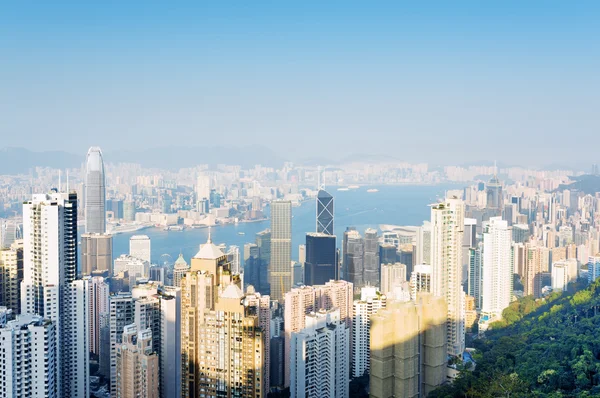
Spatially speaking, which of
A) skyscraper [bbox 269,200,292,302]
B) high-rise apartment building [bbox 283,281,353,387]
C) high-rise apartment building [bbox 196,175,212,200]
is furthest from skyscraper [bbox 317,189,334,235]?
high-rise apartment building [bbox 283,281,353,387]

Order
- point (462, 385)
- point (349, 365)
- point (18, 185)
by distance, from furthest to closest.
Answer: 1. point (18, 185)
2. point (349, 365)
3. point (462, 385)

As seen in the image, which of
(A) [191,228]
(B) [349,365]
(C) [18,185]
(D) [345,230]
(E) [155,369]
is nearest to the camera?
(E) [155,369]

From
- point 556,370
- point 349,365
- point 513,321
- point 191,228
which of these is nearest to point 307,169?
point 191,228

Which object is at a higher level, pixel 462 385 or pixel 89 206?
pixel 89 206

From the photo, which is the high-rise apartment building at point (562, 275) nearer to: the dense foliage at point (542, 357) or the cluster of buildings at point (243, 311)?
the cluster of buildings at point (243, 311)

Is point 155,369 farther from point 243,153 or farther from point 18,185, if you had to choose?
point 243,153

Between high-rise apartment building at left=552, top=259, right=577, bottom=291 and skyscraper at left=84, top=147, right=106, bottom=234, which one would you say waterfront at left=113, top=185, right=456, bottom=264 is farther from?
high-rise apartment building at left=552, top=259, right=577, bottom=291

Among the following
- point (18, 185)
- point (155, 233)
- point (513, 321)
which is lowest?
point (513, 321)
